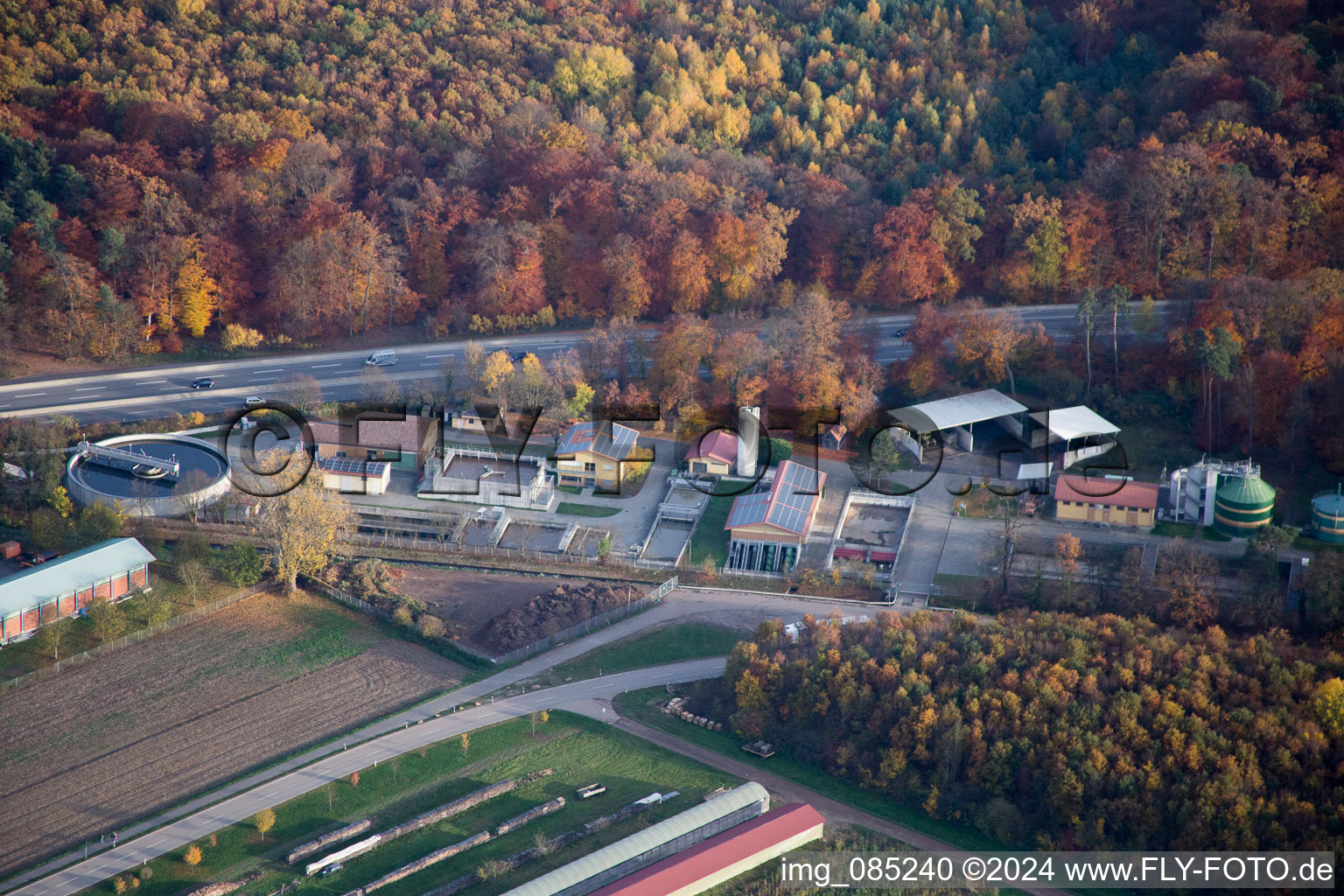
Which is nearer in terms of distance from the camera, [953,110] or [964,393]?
[964,393]

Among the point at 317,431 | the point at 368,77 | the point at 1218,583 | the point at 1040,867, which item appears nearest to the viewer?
the point at 1040,867

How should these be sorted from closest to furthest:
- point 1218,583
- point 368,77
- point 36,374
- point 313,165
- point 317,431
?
point 1218,583 → point 317,431 → point 36,374 → point 313,165 → point 368,77

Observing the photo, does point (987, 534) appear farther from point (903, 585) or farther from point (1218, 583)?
point (1218, 583)

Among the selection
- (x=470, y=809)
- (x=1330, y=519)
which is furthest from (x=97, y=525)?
(x=1330, y=519)

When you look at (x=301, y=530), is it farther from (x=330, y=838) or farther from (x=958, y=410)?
(x=958, y=410)

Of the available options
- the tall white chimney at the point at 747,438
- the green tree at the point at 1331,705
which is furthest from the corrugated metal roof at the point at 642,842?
the tall white chimney at the point at 747,438

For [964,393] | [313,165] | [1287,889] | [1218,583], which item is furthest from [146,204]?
[1287,889]

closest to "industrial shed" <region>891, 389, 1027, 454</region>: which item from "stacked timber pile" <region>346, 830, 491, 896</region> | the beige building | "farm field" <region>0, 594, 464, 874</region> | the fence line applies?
the beige building
